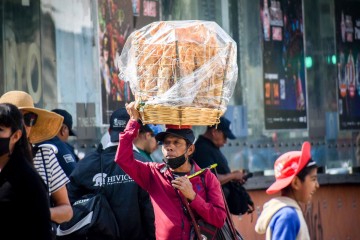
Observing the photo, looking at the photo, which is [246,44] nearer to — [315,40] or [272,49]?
[272,49]

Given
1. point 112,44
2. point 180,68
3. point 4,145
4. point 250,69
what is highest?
point 112,44

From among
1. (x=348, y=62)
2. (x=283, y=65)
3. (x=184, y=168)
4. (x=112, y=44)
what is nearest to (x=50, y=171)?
(x=184, y=168)

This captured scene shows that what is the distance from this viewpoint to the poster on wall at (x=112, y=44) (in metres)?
9.83

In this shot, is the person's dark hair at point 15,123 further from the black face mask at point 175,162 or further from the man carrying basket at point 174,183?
the black face mask at point 175,162

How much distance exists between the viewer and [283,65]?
11.9 meters

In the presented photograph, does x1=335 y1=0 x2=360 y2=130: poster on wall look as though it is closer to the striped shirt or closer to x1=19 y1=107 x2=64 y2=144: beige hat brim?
x1=19 y1=107 x2=64 y2=144: beige hat brim

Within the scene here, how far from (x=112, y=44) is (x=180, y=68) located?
148 inches

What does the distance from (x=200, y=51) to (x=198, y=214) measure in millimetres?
1072

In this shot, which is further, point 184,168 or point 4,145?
point 184,168

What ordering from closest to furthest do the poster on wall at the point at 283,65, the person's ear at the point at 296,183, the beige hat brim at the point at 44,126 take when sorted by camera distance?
the person's ear at the point at 296,183, the beige hat brim at the point at 44,126, the poster on wall at the point at 283,65

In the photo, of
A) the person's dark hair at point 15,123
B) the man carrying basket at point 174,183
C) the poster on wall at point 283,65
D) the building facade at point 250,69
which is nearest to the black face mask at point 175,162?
the man carrying basket at point 174,183

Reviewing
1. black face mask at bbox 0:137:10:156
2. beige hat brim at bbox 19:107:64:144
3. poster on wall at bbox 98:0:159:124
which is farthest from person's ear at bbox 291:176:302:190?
poster on wall at bbox 98:0:159:124

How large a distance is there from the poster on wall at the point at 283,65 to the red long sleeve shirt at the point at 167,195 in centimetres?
508

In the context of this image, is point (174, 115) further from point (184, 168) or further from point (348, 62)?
point (348, 62)
